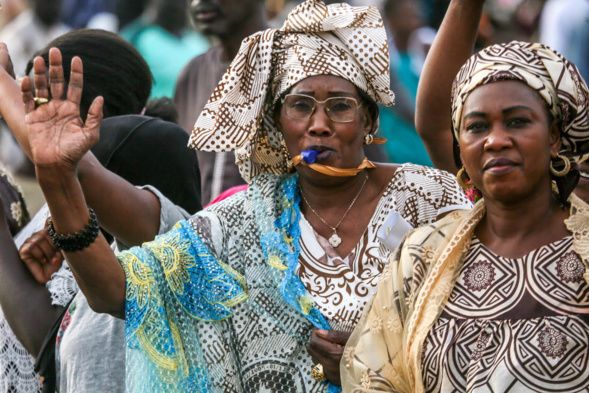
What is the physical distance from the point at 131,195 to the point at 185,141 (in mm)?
654

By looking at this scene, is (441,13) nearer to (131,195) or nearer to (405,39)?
(405,39)

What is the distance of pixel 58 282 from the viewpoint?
437 centimetres

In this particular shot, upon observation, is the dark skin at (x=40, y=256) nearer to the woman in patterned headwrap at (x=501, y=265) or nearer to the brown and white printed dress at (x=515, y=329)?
the woman in patterned headwrap at (x=501, y=265)

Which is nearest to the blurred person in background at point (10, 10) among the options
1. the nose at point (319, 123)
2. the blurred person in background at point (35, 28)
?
the blurred person in background at point (35, 28)

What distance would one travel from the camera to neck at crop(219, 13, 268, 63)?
22.5 feet

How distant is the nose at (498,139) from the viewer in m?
3.14

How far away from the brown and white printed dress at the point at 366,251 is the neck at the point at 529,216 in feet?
1.95

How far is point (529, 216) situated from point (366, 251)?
0.76 m

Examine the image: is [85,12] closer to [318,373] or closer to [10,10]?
[10,10]

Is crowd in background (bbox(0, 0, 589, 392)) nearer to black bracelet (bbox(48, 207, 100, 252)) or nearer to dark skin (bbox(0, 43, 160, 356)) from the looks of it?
dark skin (bbox(0, 43, 160, 356))

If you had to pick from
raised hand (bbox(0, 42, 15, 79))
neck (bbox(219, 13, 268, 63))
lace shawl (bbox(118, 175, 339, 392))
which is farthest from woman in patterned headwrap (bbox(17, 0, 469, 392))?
neck (bbox(219, 13, 268, 63))

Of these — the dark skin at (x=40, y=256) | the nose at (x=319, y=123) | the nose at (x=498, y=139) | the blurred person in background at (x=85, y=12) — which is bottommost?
the blurred person in background at (x=85, y=12)

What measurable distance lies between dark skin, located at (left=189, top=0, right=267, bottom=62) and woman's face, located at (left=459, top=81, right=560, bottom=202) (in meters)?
3.79

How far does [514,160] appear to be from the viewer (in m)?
3.15
